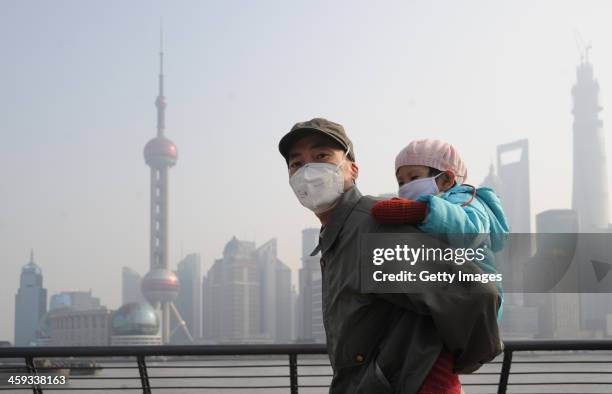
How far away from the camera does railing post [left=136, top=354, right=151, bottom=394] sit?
12.5ft

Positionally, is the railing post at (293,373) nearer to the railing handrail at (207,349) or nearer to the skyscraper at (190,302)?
the railing handrail at (207,349)

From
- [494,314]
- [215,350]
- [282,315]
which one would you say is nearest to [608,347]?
[215,350]

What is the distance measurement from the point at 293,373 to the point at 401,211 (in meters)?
2.29

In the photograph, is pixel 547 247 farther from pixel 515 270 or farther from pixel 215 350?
pixel 215 350

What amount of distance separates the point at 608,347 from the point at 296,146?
2307 millimetres

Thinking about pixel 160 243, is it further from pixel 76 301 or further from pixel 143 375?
pixel 143 375

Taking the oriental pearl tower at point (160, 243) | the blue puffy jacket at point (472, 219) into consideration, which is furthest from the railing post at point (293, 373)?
the oriental pearl tower at point (160, 243)

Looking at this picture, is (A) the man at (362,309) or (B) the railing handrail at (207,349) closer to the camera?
(A) the man at (362,309)

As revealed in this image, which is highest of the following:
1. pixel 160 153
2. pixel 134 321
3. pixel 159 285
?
pixel 160 153

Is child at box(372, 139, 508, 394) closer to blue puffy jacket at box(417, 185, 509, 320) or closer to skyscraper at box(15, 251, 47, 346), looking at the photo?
blue puffy jacket at box(417, 185, 509, 320)

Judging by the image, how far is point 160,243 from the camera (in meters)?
124

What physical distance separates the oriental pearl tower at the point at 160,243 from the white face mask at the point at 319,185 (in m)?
120

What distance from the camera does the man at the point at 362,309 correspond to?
1658 mm

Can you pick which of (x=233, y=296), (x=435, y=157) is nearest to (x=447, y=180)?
(x=435, y=157)
